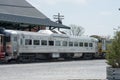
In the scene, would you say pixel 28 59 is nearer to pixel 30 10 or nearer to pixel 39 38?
pixel 39 38

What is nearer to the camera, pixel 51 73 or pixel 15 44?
pixel 51 73

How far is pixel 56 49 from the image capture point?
161 feet

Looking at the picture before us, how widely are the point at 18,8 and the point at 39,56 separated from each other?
16.4 meters

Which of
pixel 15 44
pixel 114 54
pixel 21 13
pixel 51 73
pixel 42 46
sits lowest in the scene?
pixel 51 73

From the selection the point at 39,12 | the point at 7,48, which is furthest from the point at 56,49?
the point at 39,12

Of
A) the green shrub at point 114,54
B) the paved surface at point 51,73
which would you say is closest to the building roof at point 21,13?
the paved surface at point 51,73

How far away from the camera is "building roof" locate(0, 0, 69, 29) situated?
182ft

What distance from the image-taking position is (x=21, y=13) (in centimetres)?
6072

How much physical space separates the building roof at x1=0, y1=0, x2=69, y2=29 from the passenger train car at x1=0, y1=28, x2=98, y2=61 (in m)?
6.98

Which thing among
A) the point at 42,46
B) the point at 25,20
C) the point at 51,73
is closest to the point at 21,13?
the point at 25,20

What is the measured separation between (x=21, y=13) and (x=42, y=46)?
50.3ft

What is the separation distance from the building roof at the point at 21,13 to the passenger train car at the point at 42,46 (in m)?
6.98

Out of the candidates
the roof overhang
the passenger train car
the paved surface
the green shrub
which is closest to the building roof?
the roof overhang

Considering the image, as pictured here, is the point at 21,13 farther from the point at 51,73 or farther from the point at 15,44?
the point at 51,73
